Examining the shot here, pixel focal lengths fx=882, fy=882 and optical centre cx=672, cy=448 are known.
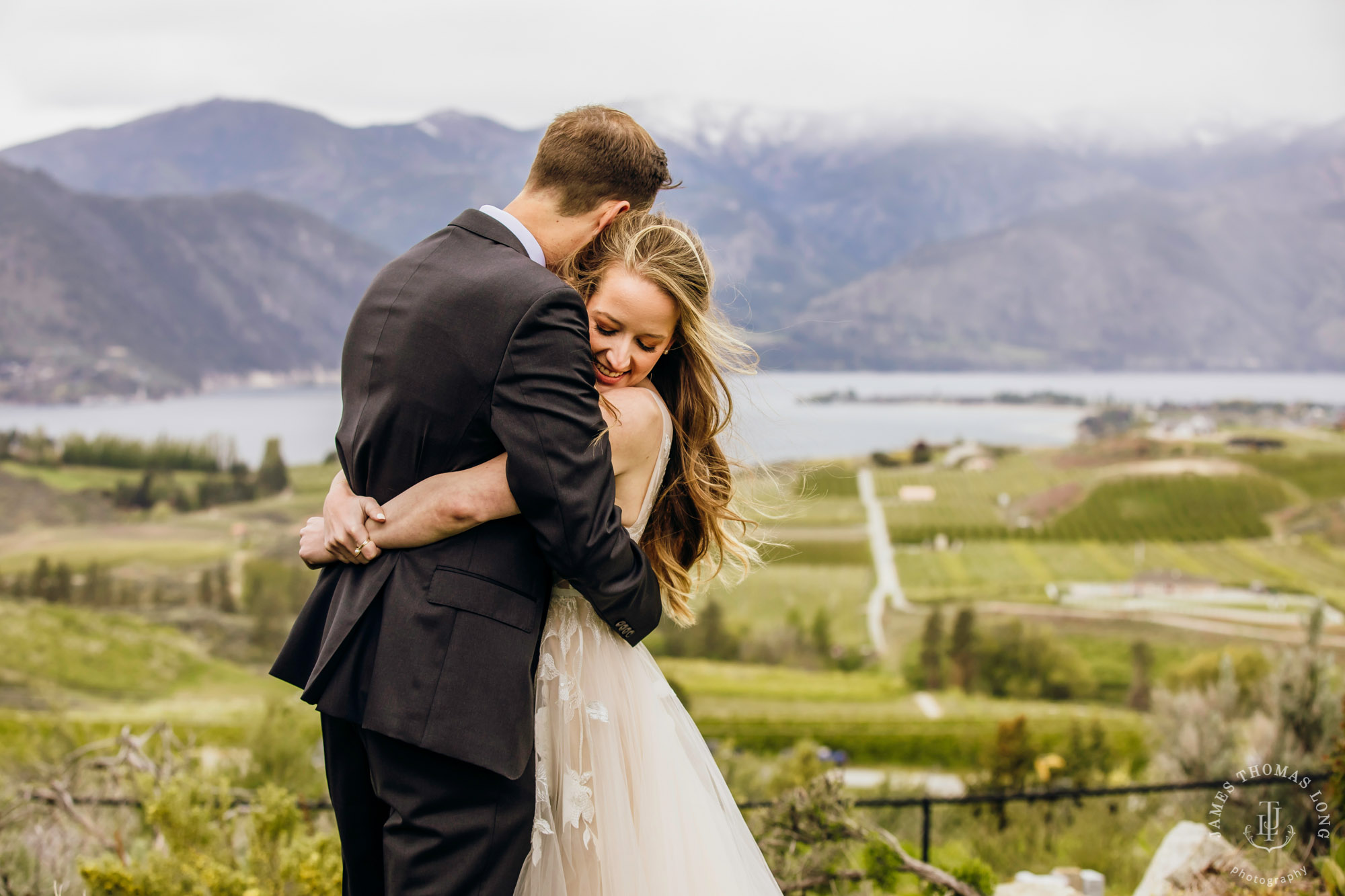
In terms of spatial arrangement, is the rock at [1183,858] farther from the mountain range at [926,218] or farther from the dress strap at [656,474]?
the mountain range at [926,218]

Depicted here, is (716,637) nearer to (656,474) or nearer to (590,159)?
(656,474)

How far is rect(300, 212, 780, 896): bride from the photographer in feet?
6.64

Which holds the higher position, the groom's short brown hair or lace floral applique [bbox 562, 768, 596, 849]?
the groom's short brown hair

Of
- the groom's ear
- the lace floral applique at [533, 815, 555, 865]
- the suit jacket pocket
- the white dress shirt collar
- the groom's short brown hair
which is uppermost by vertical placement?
the groom's short brown hair

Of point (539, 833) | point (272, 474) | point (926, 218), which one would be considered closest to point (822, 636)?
point (272, 474)

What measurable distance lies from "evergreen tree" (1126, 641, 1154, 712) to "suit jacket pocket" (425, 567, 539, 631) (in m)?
18.0

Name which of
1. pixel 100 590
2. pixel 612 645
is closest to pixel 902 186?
pixel 100 590

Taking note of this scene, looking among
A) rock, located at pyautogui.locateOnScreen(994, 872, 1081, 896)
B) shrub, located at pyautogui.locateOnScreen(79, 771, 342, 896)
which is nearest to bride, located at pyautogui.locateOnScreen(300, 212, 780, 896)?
shrub, located at pyautogui.locateOnScreen(79, 771, 342, 896)

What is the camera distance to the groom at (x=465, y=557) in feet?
5.50

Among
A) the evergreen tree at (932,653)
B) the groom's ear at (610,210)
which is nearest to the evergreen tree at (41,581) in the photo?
the evergreen tree at (932,653)

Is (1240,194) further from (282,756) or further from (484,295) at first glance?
(484,295)

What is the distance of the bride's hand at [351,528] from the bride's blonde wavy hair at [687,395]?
0.67 meters

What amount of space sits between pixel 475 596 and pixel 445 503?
193 mm

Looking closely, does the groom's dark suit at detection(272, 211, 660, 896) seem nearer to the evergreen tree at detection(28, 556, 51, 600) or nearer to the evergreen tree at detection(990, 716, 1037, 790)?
the evergreen tree at detection(990, 716, 1037, 790)
